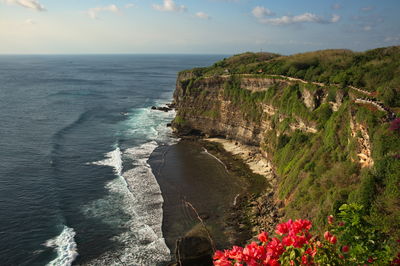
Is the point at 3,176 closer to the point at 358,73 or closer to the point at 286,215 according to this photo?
the point at 286,215

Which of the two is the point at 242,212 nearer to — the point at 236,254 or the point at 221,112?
the point at 236,254

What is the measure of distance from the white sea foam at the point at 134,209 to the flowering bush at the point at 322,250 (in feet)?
86.0

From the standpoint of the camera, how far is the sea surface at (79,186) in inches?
1289

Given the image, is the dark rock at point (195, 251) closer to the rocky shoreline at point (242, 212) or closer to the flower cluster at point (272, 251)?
the rocky shoreline at point (242, 212)

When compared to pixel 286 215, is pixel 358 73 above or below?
above

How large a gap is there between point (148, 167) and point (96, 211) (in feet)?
51.1

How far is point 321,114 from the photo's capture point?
4541 centimetres

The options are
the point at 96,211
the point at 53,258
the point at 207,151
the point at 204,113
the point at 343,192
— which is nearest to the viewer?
the point at 343,192

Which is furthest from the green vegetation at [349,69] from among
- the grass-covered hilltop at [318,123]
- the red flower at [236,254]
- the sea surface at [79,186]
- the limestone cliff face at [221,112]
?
the red flower at [236,254]

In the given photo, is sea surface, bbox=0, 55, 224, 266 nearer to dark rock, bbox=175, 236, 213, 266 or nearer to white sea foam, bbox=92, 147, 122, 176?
white sea foam, bbox=92, 147, 122, 176

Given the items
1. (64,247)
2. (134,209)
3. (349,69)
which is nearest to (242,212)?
(134,209)

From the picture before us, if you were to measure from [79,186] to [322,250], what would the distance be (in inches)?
1745

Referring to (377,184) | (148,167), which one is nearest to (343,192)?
(377,184)

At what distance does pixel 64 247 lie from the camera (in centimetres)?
3284
